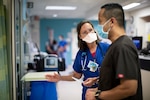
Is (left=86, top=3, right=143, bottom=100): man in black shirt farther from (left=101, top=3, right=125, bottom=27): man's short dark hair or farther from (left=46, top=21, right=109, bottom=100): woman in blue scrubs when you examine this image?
(left=46, top=21, right=109, bottom=100): woman in blue scrubs

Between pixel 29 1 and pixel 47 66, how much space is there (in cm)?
176

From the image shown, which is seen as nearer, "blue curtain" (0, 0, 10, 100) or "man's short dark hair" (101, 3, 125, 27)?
"man's short dark hair" (101, 3, 125, 27)

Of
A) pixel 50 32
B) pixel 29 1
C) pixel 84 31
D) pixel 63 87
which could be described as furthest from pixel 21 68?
pixel 50 32

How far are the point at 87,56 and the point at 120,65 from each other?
1034 millimetres

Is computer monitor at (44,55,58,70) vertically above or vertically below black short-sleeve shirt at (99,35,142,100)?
below

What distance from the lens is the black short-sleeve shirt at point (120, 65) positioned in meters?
1.26

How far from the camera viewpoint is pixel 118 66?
1271 millimetres

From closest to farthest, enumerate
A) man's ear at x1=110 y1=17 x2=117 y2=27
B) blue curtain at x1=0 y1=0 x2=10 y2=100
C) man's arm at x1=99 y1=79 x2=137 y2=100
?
man's arm at x1=99 y1=79 x2=137 y2=100, man's ear at x1=110 y1=17 x2=117 y2=27, blue curtain at x1=0 y1=0 x2=10 y2=100

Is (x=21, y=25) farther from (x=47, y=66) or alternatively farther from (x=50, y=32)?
(x=50, y=32)

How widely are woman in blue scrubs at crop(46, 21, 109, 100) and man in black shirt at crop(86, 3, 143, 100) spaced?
0.72 meters

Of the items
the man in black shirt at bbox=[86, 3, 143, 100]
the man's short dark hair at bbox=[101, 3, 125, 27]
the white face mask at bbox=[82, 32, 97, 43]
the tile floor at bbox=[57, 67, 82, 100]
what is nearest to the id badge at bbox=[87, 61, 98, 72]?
the white face mask at bbox=[82, 32, 97, 43]

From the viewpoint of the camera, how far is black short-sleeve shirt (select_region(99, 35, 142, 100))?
126 cm

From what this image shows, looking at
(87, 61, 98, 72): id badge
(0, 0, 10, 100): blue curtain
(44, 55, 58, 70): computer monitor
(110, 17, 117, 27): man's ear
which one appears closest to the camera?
(110, 17, 117, 27): man's ear

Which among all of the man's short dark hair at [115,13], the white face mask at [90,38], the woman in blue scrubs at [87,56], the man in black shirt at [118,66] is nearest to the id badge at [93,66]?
the woman in blue scrubs at [87,56]
